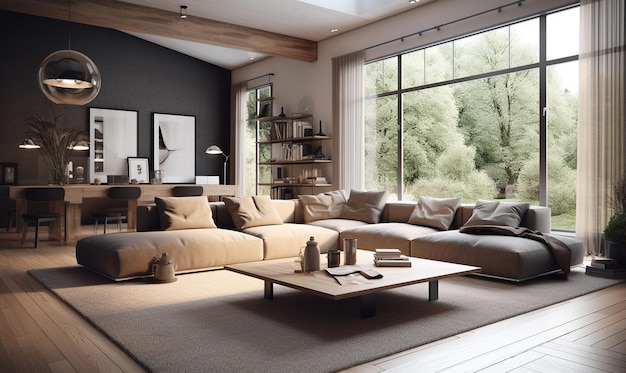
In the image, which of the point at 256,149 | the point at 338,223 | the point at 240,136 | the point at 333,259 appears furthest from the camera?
the point at 240,136

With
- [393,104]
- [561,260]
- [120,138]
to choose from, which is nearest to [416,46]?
[393,104]

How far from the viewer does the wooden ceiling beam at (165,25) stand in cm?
643

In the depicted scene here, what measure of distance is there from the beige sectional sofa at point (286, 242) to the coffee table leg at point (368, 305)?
1582mm

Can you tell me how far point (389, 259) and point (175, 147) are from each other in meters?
7.68

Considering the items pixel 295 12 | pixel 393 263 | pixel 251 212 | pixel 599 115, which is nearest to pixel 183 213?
pixel 251 212

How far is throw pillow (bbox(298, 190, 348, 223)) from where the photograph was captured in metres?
6.45

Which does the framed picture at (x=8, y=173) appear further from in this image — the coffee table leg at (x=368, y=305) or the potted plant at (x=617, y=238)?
the potted plant at (x=617, y=238)

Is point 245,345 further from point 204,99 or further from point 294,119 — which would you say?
point 204,99

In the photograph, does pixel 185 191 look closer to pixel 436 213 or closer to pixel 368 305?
pixel 436 213

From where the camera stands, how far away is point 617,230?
181 inches

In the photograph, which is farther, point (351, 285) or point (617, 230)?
point (617, 230)

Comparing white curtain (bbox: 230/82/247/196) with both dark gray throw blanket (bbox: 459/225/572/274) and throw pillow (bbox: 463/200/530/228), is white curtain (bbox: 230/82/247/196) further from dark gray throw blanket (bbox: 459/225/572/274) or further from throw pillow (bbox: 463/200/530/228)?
dark gray throw blanket (bbox: 459/225/572/274)

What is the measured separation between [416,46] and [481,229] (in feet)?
10.7

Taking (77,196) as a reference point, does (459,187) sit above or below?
above
